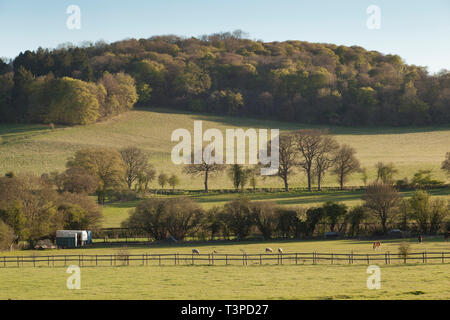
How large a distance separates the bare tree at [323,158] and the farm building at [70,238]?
1279 inches

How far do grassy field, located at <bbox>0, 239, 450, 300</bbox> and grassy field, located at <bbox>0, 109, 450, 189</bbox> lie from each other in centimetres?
4546

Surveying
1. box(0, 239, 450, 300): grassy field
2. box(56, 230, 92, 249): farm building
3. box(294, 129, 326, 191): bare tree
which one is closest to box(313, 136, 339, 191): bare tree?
box(294, 129, 326, 191): bare tree

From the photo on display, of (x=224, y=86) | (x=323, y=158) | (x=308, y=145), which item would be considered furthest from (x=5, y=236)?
(x=224, y=86)

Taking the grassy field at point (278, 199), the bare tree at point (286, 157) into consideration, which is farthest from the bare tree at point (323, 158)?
the grassy field at point (278, 199)

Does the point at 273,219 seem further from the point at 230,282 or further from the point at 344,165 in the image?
the point at 230,282

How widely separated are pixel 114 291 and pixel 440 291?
46.4ft

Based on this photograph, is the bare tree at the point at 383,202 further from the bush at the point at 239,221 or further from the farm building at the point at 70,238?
the farm building at the point at 70,238

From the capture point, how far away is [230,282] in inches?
1179

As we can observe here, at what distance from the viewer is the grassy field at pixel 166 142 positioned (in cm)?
8444

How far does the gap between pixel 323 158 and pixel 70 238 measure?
122 feet

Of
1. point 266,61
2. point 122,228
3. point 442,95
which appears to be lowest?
point 122,228
